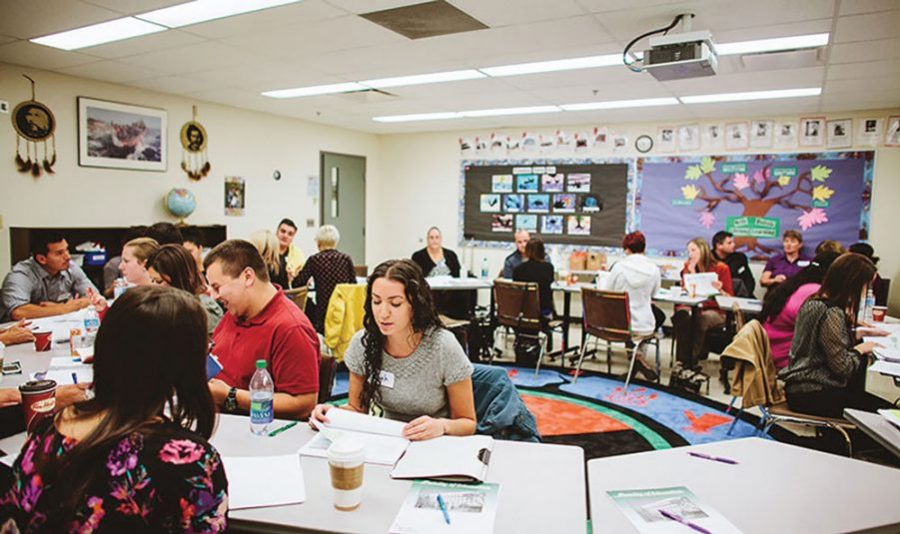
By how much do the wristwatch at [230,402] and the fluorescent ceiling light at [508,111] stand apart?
5196 mm

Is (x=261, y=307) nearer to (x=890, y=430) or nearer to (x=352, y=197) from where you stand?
(x=890, y=430)

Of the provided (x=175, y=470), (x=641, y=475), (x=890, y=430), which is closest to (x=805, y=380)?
(x=890, y=430)

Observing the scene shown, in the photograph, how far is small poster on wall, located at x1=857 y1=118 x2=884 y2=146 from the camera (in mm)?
6313

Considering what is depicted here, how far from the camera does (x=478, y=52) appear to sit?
14.1 feet

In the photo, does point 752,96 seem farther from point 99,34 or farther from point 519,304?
point 99,34

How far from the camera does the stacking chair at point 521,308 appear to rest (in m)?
5.36

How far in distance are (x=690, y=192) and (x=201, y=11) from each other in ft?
18.9

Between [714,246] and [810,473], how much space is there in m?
5.42

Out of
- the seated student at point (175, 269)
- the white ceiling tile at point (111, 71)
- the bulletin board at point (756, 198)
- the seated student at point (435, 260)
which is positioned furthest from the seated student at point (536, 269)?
the white ceiling tile at point (111, 71)

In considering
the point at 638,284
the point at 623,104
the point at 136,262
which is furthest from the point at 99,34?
the point at 623,104

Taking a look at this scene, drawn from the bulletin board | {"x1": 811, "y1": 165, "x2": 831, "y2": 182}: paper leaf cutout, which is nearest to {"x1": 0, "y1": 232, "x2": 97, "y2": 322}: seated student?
the bulletin board

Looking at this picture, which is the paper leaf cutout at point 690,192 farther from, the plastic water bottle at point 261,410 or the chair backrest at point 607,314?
the plastic water bottle at point 261,410

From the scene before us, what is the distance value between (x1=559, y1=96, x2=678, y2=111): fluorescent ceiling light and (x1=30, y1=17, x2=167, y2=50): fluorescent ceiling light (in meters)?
4.10

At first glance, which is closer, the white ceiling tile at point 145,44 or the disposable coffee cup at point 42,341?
the disposable coffee cup at point 42,341
